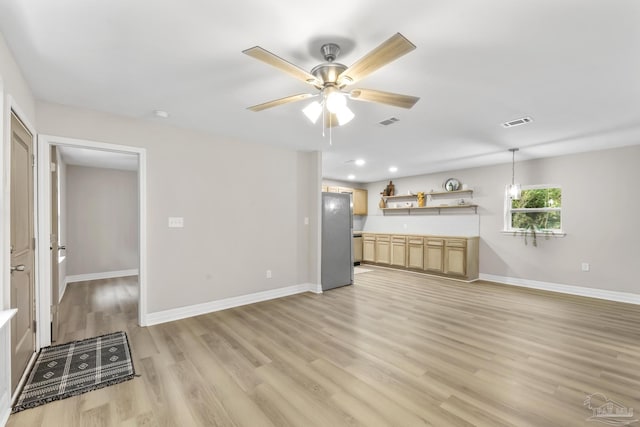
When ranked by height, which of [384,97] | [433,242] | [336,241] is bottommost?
[433,242]

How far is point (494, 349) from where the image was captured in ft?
9.16

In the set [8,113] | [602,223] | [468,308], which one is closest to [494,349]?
[468,308]

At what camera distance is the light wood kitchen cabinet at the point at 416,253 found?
6.61 metres

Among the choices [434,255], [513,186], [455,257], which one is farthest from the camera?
[434,255]

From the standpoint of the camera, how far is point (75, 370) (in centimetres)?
242

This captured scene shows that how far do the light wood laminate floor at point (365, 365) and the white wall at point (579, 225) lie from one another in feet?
2.22

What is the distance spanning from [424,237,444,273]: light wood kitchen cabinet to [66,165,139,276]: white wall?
6.54 m

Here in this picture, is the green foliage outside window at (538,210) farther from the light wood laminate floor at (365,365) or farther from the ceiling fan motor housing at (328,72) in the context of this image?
the ceiling fan motor housing at (328,72)

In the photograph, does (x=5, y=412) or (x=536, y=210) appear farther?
(x=536, y=210)

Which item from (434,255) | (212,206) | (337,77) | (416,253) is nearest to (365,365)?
(337,77)

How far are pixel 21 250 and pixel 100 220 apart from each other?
4.45m

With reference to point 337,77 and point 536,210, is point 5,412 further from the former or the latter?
point 536,210

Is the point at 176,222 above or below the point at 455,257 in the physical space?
above
